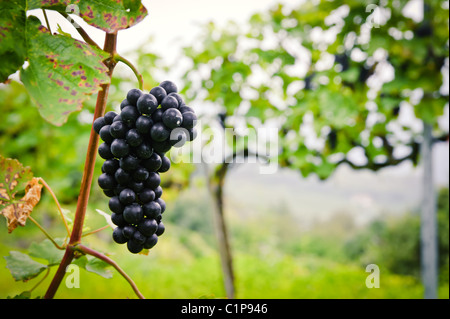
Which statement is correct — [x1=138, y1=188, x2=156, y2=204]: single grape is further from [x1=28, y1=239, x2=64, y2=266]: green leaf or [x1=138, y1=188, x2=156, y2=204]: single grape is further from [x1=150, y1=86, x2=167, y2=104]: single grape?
[x1=28, y1=239, x2=64, y2=266]: green leaf

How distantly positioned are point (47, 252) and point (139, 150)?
1.16 ft

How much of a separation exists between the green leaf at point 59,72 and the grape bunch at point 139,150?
5 centimetres

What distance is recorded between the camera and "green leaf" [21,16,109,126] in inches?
13.2

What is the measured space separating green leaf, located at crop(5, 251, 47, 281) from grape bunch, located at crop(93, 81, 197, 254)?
0.20 meters

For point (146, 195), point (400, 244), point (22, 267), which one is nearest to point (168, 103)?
point (146, 195)

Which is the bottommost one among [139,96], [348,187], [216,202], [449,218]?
[348,187]

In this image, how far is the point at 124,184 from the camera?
1.37 feet

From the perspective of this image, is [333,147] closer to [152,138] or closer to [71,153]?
[152,138]

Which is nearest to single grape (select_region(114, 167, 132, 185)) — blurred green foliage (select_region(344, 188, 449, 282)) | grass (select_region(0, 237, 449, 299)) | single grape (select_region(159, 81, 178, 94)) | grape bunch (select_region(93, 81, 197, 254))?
grape bunch (select_region(93, 81, 197, 254))

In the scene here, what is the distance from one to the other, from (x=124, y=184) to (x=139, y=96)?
0.11 m

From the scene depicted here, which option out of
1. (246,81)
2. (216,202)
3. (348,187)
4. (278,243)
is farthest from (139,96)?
(278,243)

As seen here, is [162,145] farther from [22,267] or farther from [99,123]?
[22,267]

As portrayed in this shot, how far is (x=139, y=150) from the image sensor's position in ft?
1.30

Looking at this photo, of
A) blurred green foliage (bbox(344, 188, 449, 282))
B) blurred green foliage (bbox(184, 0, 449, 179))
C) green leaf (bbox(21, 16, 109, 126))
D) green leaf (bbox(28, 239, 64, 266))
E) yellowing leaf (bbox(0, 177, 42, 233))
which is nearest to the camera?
green leaf (bbox(21, 16, 109, 126))
